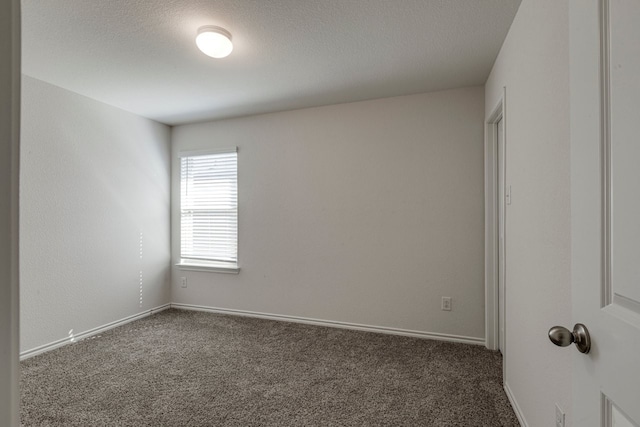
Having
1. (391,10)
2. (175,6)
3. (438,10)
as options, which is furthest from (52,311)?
(438,10)

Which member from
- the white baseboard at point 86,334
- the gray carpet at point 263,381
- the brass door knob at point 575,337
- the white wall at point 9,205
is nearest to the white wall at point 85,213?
the white baseboard at point 86,334

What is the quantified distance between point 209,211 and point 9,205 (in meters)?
3.76

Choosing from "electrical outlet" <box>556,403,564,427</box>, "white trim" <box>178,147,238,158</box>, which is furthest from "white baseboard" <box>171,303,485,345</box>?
"white trim" <box>178,147,238,158</box>

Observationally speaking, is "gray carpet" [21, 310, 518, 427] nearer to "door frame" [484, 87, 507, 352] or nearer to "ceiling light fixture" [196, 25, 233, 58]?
"door frame" [484, 87, 507, 352]

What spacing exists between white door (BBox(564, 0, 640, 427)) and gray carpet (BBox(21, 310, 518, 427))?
156 cm

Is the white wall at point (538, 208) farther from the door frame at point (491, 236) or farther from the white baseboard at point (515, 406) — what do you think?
→ the door frame at point (491, 236)

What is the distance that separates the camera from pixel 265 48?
234 cm

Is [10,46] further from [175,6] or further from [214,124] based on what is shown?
[214,124]

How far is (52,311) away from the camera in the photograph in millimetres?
2977

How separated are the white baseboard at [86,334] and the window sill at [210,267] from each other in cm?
59

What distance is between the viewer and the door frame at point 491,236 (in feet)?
9.35

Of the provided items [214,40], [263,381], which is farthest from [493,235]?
[214,40]

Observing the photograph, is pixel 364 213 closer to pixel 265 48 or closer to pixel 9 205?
pixel 265 48

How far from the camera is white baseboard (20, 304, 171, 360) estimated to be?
2816mm
